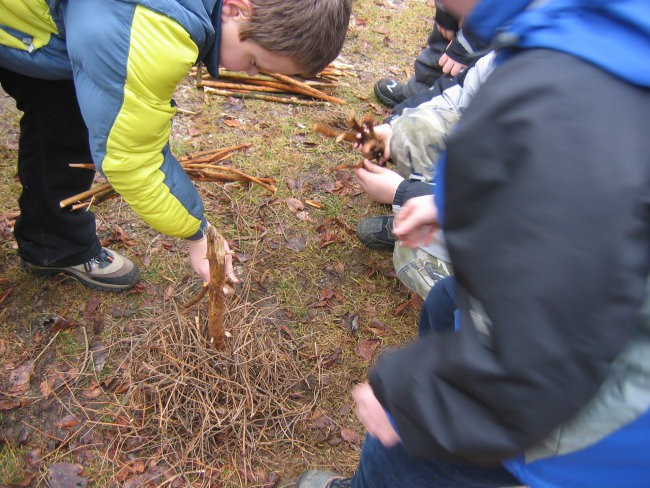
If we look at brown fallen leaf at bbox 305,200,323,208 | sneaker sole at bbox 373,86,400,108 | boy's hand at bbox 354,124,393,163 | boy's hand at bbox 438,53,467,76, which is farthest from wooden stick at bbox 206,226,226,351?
sneaker sole at bbox 373,86,400,108

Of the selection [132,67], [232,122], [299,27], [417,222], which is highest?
[299,27]

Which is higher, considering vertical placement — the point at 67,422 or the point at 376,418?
the point at 376,418

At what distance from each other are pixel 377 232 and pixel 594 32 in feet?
8.68

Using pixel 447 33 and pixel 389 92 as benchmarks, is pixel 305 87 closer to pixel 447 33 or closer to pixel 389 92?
pixel 389 92

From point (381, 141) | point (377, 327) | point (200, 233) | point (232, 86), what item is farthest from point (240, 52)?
point (232, 86)

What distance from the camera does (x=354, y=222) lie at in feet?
11.8

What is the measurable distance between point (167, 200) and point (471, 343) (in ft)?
4.43

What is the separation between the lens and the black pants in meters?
2.05

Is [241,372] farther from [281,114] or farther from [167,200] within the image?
[281,114]

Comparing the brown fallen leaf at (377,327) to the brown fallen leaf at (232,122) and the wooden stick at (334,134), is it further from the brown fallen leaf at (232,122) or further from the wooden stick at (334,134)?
the brown fallen leaf at (232,122)

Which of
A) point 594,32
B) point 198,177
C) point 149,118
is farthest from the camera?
point 198,177

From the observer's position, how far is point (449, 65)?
3.77 meters

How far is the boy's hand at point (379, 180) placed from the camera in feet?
8.79

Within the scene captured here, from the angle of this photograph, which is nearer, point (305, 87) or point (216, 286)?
point (216, 286)
